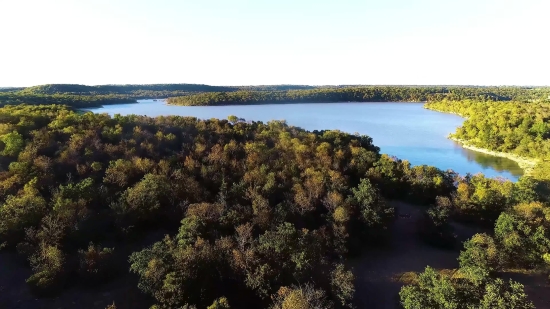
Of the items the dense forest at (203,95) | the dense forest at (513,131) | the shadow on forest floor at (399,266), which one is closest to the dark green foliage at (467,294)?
the shadow on forest floor at (399,266)

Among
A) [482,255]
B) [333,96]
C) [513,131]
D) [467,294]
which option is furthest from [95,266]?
[333,96]

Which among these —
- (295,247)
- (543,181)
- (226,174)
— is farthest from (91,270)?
(543,181)

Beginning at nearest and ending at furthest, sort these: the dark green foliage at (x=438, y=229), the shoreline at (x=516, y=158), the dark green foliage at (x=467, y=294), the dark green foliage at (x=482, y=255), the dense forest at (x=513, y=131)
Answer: the dark green foliage at (x=467, y=294) → the dark green foliage at (x=482, y=255) → the dark green foliage at (x=438, y=229) → the shoreline at (x=516, y=158) → the dense forest at (x=513, y=131)

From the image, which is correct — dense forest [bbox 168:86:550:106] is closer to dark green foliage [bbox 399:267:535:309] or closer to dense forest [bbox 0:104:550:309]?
dense forest [bbox 0:104:550:309]

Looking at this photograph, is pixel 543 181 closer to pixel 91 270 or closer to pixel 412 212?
pixel 412 212

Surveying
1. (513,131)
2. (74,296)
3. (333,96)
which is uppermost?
(333,96)

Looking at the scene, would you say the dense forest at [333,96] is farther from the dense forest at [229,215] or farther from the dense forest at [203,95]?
the dense forest at [229,215]

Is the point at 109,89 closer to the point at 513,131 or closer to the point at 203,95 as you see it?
the point at 203,95

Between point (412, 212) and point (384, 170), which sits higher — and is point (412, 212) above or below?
below
